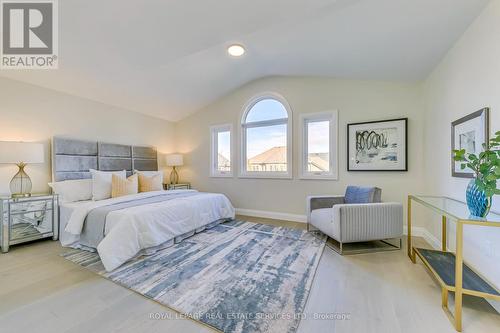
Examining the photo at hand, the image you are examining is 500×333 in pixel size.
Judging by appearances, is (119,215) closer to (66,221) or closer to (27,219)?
(66,221)

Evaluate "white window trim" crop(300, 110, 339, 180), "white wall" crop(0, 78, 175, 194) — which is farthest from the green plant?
"white wall" crop(0, 78, 175, 194)

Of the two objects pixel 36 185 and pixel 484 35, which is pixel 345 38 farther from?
pixel 36 185

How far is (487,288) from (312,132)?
9.43 ft

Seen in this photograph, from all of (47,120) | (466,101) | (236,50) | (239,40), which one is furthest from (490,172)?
(47,120)

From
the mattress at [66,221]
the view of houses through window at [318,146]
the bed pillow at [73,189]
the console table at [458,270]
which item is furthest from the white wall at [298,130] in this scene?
the mattress at [66,221]

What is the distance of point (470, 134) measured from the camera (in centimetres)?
192

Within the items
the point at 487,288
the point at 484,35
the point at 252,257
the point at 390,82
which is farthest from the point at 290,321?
the point at 390,82

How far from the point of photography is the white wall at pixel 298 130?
10.2ft

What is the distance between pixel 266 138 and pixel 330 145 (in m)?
1.27

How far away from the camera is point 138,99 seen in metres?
4.02

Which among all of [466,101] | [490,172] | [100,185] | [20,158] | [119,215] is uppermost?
[466,101]

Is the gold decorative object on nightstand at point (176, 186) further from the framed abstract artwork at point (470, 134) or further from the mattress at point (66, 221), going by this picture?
the framed abstract artwork at point (470, 134)

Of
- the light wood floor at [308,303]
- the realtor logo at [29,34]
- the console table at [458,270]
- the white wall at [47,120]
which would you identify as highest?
the realtor logo at [29,34]

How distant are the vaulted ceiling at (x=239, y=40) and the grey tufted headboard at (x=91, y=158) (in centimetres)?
87
